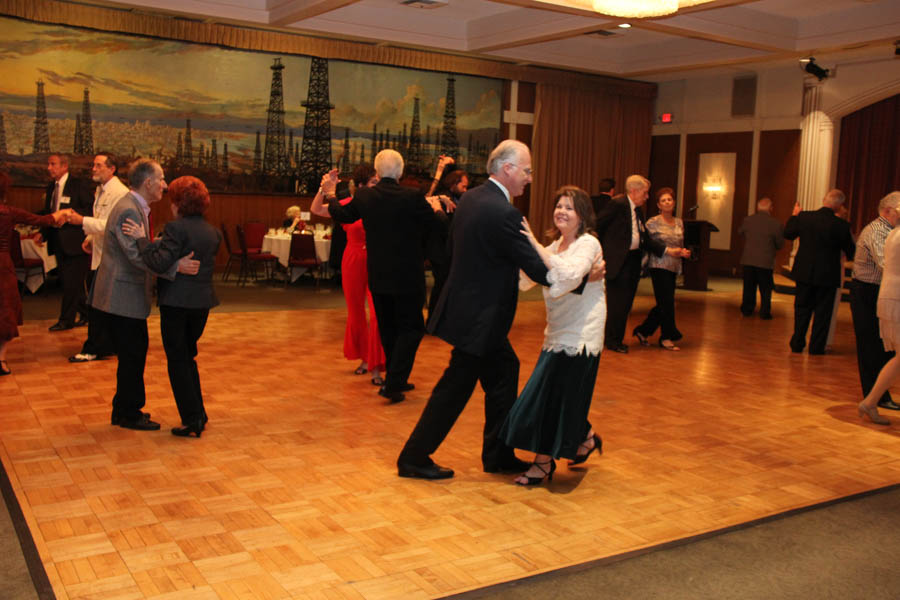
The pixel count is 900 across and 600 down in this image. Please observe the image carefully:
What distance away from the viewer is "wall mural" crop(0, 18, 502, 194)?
1105cm

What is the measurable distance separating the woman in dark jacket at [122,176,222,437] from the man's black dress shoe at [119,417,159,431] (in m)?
0.31

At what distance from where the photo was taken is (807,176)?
14188 millimetres

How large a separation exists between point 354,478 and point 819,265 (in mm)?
5401

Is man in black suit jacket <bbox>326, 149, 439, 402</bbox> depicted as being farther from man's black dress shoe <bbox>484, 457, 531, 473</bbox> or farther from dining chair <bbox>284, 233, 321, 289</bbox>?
dining chair <bbox>284, 233, 321, 289</bbox>

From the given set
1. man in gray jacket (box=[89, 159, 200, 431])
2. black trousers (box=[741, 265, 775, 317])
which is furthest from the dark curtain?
man in gray jacket (box=[89, 159, 200, 431])

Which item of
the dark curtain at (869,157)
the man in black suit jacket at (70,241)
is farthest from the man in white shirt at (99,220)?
the dark curtain at (869,157)

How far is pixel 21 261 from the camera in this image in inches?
372

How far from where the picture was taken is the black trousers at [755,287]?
10.5m

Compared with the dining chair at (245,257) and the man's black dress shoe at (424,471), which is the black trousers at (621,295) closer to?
the man's black dress shoe at (424,471)

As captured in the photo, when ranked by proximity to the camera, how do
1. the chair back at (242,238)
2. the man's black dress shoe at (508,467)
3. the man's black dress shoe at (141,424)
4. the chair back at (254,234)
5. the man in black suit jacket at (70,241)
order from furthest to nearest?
1. the chair back at (254,234)
2. the chair back at (242,238)
3. the man in black suit jacket at (70,241)
4. the man's black dress shoe at (141,424)
5. the man's black dress shoe at (508,467)

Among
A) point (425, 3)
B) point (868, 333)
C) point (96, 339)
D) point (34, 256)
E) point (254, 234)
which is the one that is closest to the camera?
point (868, 333)

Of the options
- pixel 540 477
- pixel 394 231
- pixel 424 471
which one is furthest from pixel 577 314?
pixel 394 231

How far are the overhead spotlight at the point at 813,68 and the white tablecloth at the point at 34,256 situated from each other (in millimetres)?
11144

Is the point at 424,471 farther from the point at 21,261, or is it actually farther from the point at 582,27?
the point at 582,27
